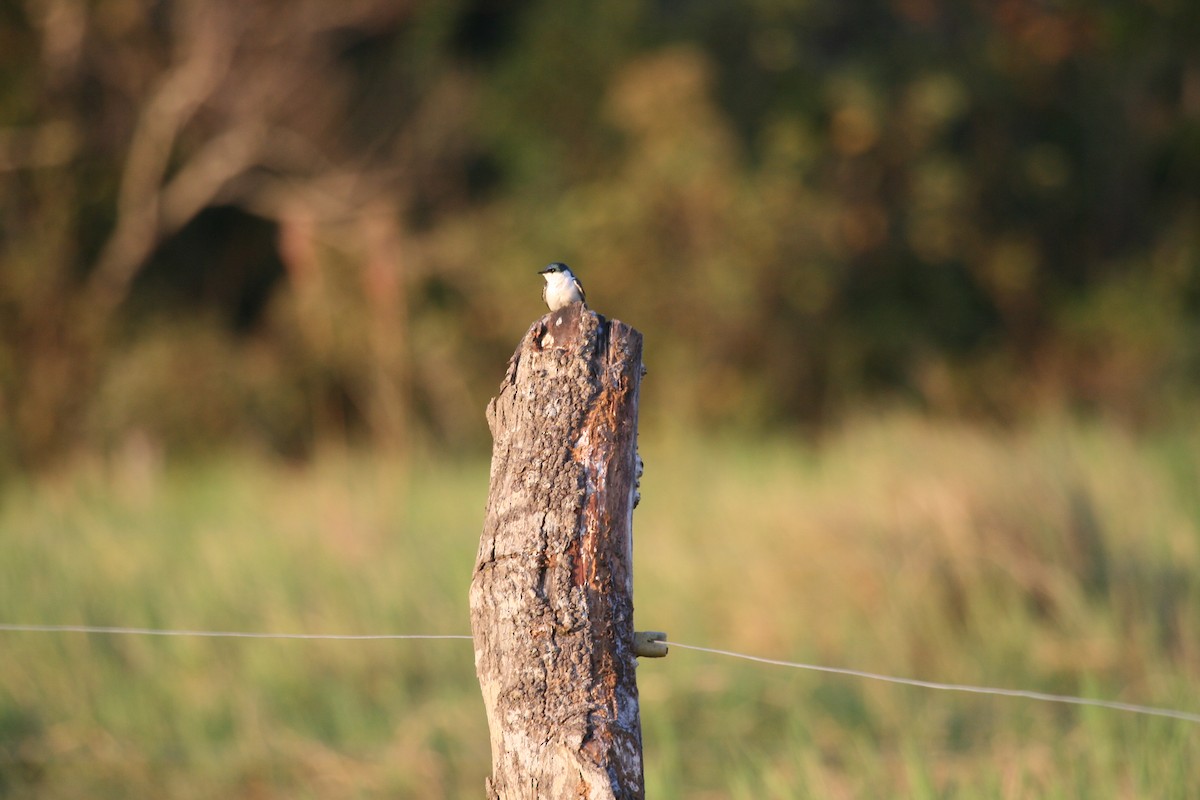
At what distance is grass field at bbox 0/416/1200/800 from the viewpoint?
158 inches

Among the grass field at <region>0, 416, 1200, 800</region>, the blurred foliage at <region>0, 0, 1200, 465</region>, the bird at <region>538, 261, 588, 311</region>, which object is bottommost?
the grass field at <region>0, 416, 1200, 800</region>

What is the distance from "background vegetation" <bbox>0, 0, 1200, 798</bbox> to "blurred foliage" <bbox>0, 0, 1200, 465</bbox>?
0.04 meters

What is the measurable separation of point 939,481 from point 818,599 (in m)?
0.75

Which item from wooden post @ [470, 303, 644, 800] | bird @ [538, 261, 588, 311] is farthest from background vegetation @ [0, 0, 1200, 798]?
wooden post @ [470, 303, 644, 800]

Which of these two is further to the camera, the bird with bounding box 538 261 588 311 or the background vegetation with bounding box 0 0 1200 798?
the background vegetation with bounding box 0 0 1200 798

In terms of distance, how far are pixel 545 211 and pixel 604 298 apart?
3.31 feet

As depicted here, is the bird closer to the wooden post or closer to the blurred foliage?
the wooden post

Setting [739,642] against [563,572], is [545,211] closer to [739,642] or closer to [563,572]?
[739,642]

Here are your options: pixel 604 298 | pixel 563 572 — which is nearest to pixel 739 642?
pixel 563 572

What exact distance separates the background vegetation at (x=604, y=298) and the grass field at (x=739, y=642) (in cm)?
3

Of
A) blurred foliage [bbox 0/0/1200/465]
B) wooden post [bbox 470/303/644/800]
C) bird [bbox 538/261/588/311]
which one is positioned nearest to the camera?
wooden post [bbox 470/303/644/800]

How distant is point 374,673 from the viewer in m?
5.22

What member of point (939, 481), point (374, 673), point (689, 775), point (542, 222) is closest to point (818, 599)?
point (939, 481)

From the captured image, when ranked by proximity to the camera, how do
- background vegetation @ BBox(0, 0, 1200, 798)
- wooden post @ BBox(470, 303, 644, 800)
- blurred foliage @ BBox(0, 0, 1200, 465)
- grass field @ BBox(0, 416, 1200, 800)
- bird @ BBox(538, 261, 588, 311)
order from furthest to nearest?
1. blurred foliage @ BBox(0, 0, 1200, 465)
2. background vegetation @ BBox(0, 0, 1200, 798)
3. grass field @ BBox(0, 416, 1200, 800)
4. bird @ BBox(538, 261, 588, 311)
5. wooden post @ BBox(470, 303, 644, 800)
